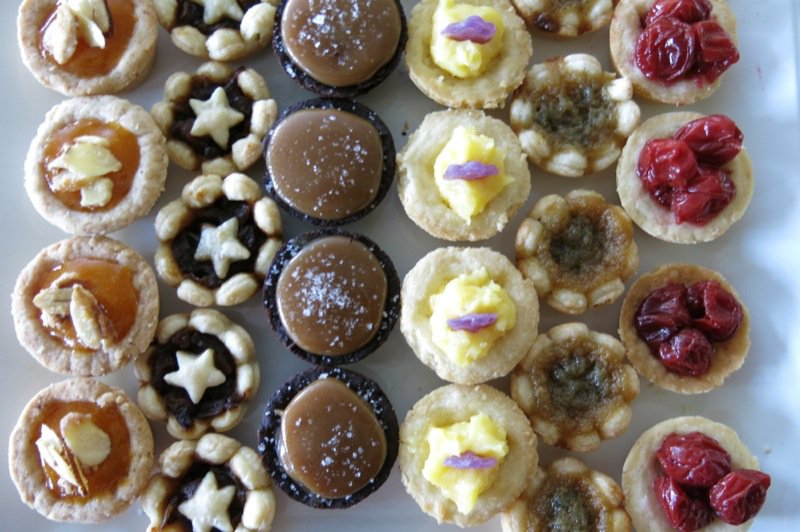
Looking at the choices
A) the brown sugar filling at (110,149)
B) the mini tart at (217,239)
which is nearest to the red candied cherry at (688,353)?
the mini tart at (217,239)

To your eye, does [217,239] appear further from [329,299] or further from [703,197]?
[703,197]

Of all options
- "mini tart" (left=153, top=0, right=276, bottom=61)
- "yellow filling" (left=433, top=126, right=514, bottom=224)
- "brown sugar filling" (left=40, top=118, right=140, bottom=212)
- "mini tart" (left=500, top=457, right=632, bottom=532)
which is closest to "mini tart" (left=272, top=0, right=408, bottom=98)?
"mini tart" (left=153, top=0, right=276, bottom=61)


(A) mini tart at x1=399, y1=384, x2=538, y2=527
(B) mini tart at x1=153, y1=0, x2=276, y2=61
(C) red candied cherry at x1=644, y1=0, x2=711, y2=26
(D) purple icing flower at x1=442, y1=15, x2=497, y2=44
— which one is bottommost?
(A) mini tart at x1=399, y1=384, x2=538, y2=527

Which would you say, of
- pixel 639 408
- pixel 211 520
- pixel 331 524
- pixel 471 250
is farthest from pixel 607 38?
pixel 211 520

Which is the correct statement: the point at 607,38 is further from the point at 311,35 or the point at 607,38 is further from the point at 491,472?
the point at 491,472

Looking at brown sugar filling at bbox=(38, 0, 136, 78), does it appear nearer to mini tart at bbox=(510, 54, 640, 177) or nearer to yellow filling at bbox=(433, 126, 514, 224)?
yellow filling at bbox=(433, 126, 514, 224)

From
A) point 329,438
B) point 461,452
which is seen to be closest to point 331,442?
point 329,438
